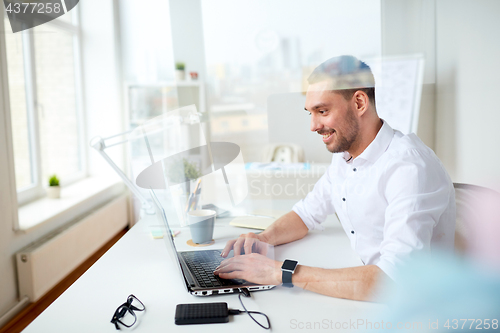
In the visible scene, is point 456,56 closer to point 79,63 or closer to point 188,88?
point 188,88

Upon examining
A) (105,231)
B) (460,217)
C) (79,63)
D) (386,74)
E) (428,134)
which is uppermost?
(79,63)

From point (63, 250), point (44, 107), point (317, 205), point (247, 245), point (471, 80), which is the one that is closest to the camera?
point (471, 80)

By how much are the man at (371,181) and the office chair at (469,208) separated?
13 mm

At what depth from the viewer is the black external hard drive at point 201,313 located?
66cm

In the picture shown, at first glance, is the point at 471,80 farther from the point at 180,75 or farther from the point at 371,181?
the point at 180,75

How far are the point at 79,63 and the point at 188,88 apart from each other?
6.99 feet

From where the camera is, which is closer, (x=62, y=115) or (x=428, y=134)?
(x=428, y=134)

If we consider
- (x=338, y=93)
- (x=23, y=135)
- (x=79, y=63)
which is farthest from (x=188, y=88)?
(x=79, y=63)

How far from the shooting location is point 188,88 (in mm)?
843

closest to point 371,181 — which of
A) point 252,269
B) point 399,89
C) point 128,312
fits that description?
point 399,89

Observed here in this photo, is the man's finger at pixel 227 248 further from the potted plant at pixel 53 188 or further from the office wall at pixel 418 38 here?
the potted plant at pixel 53 188

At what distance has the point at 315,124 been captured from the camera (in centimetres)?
75

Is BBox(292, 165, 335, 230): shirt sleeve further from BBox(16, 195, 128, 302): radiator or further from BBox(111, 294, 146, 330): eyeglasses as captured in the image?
BBox(16, 195, 128, 302): radiator

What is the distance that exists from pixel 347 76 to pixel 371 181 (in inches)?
8.9
